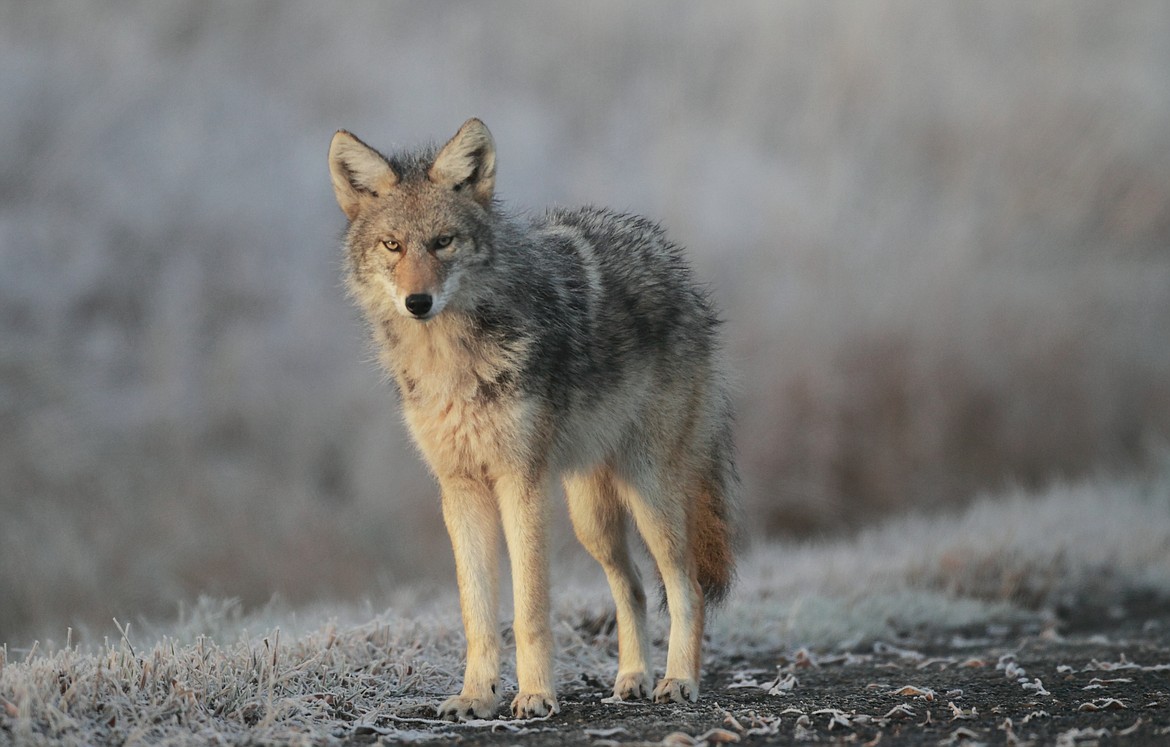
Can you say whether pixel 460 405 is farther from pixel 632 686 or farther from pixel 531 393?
pixel 632 686

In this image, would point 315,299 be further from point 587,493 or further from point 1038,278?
point 587,493

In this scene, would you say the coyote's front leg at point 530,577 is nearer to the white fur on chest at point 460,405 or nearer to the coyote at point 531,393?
the coyote at point 531,393

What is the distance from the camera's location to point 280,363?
1628 centimetres

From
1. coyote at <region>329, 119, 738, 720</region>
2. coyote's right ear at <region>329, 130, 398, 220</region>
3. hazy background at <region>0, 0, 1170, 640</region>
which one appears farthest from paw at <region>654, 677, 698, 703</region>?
hazy background at <region>0, 0, 1170, 640</region>

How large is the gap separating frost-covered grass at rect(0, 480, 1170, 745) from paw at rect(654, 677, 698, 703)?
675 millimetres

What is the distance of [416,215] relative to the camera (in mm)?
5438

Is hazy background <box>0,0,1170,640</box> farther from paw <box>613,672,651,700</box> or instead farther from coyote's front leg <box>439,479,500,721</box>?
coyote's front leg <box>439,479,500,721</box>

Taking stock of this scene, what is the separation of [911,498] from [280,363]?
833cm

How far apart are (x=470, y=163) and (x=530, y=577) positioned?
1.89 metres

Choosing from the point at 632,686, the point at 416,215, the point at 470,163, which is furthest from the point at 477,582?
the point at 470,163

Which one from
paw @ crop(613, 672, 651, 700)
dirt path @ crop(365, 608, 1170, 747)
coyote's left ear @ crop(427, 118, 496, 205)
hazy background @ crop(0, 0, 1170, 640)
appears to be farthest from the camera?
hazy background @ crop(0, 0, 1170, 640)

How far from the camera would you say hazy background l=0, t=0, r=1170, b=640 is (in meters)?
14.3

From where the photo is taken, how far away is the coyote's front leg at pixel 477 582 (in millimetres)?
5266

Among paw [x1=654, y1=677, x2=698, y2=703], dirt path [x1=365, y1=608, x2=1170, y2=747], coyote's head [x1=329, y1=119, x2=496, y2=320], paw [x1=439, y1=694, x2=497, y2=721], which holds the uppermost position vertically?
coyote's head [x1=329, y1=119, x2=496, y2=320]
